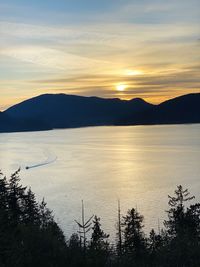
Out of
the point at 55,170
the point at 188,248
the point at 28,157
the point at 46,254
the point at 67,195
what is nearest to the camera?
the point at 46,254

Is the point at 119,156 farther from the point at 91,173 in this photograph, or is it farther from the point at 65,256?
the point at 65,256

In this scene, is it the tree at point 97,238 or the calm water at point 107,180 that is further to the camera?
the calm water at point 107,180

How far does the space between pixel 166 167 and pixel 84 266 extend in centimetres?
7324

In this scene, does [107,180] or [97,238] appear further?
[107,180]

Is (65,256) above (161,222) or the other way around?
above

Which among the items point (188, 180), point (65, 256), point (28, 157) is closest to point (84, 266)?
point (65, 256)

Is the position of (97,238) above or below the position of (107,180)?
below

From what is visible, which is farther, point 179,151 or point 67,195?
point 179,151

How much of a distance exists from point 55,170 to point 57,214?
37.8m

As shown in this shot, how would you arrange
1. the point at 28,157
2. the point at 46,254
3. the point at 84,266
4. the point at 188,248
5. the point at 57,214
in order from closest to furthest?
1. the point at 84,266
2. the point at 46,254
3. the point at 188,248
4. the point at 57,214
5. the point at 28,157

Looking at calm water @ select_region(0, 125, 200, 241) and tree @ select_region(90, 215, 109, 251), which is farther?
calm water @ select_region(0, 125, 200, 241)

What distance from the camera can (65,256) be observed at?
13961mm

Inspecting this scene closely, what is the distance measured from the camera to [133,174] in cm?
7738

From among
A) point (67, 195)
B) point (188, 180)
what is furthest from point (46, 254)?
point (188, 180)
